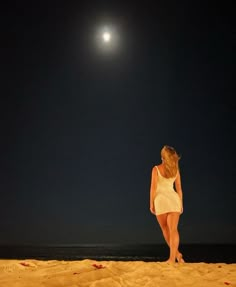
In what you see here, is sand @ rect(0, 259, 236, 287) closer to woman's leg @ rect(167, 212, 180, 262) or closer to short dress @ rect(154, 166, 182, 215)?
woman's leg @ rect(167, 212, 180, 262)

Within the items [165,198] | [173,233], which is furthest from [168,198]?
[173,233]

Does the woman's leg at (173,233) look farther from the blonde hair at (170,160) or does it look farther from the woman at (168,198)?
the blonde hair at (170,160)

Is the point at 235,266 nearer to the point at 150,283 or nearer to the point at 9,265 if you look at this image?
the point at 150,283

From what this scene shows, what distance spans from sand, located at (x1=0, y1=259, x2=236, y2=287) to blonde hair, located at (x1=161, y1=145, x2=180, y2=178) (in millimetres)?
2076

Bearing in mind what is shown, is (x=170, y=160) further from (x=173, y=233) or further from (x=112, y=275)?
(x=112, y=275)

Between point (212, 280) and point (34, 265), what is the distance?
3049mm

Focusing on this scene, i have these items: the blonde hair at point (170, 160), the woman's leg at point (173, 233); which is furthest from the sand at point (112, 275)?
the blonde hair at point (170, 160)

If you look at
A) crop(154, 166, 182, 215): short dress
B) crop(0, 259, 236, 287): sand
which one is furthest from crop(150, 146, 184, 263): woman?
crop(0, 259, 236, 287): sand

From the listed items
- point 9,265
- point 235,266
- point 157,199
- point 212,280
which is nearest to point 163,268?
point 212,280

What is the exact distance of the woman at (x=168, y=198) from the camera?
23.8ft

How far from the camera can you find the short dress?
→ 732 cm

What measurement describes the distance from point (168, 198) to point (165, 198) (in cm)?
6

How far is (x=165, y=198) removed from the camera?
7363mm

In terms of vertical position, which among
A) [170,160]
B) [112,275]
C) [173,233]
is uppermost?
[170,160]
